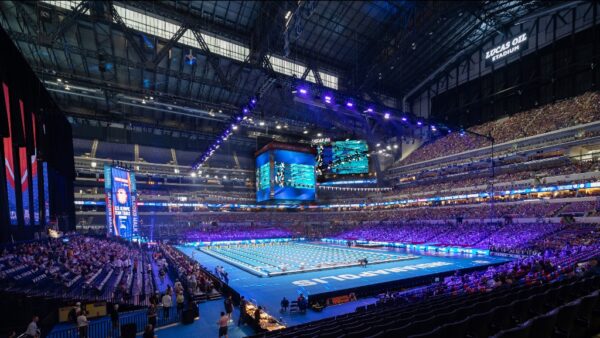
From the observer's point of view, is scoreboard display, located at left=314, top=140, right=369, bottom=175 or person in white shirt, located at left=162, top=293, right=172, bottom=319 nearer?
person in white shirt, located at left=162, top=293, right=172, bottom=319

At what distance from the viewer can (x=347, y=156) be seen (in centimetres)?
3947

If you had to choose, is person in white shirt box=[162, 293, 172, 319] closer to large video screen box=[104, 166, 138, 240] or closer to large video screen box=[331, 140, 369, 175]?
large video screen box=[104, 166, 138, 240]

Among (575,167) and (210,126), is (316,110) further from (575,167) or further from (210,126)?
(575,167)

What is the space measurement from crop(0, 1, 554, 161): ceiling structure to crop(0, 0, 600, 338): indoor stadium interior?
0.24m

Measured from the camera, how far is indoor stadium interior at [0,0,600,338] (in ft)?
37.0

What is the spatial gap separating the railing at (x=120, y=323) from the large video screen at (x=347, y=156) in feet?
95.1

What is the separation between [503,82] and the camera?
44125mm

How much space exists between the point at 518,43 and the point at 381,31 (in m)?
16.3

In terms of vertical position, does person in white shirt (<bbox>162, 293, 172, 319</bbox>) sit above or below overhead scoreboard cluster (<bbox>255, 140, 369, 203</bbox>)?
below

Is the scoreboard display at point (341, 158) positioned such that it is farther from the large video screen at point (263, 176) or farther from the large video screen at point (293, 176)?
the large video screen at point (263, 176)

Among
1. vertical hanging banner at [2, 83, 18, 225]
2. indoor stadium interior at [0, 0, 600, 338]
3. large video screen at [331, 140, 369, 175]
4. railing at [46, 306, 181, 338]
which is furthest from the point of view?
large video screen at [331, 140, 369, 175]

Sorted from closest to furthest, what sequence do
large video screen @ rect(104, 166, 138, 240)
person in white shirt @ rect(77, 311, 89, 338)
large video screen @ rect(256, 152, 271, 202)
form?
person in white shirt @ rect(77, 311, 89, 338), large video screen @ rect(104, 166, 138, 240), large video screen @ rect(256, 152, 271, 202)

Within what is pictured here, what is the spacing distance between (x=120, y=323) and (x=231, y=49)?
25180mm

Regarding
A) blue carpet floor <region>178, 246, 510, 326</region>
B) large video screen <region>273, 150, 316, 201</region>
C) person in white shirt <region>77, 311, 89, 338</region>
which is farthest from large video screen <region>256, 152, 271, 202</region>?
person in white shirt <region>77, 311, 89, 338</region>
